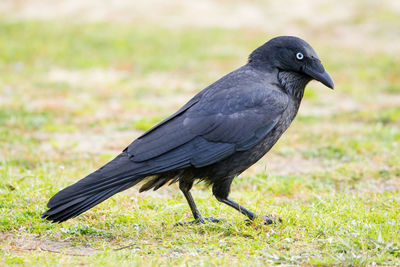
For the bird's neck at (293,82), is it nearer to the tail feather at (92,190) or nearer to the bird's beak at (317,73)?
the bird's beak at (317,73)

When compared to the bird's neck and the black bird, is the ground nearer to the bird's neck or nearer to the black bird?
the black bird

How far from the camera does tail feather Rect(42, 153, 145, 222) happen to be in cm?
434

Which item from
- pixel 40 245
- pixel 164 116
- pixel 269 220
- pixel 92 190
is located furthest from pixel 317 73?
pixel 164 116

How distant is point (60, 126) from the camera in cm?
925

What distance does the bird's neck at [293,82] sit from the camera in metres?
5.13

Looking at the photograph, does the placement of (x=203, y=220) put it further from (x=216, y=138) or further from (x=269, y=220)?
(x=216, y=138)

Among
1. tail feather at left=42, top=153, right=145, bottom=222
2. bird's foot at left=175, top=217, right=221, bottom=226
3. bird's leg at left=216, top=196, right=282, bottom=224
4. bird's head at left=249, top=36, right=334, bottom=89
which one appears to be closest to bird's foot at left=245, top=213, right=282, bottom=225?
bird's leg at left=216, top=196, right=282, bottom=224

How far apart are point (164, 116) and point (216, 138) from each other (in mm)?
5131

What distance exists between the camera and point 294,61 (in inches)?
204

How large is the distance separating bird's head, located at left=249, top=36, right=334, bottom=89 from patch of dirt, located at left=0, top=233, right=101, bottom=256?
7.47ft

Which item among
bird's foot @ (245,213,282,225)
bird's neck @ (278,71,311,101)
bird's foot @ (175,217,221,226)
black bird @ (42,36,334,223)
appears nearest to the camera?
black bird @ (42,36,334,223)

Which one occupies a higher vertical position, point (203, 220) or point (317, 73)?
point (317, 73)

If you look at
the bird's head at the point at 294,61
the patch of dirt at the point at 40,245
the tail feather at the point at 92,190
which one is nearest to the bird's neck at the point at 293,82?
the bird's head at the point at 294,61

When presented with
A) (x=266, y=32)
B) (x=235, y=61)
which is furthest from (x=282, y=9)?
(x=235, y=61)
